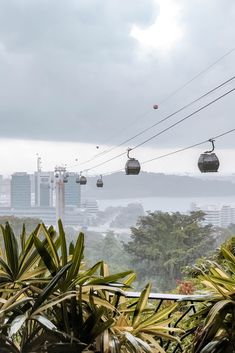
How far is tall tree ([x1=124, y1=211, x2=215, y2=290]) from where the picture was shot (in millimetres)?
6199

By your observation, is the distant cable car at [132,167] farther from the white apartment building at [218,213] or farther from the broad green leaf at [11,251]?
the broad green leaf at [11,251]

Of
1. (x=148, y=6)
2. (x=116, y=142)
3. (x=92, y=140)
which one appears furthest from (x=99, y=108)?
(x=148, y=6)

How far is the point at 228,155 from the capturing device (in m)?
5.33

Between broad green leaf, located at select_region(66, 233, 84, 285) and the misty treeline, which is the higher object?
broad green leaf, located at select_region(66, 233, 84, 285)

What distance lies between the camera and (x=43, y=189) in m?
6.12

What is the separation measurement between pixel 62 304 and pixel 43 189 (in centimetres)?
442

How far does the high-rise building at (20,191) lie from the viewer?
5.46 m

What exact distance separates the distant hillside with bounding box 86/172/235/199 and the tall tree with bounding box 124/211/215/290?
1.18ft

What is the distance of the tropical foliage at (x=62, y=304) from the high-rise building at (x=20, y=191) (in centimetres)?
359

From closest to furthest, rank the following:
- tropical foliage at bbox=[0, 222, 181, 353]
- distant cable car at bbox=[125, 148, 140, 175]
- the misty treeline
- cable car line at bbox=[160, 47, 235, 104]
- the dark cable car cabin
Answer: tropical foliage at bbox=[0, 222, 181, 353], distant cable car at bbox=[125, 148, 140, 175], cable car line at bbox=[160, 47, 235, 104], the misty treeline, the dark cable car cabin

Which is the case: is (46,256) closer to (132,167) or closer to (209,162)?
(209,162)

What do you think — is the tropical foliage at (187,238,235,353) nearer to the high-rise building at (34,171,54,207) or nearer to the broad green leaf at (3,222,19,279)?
the broad green leaf at (3,222,19,279)

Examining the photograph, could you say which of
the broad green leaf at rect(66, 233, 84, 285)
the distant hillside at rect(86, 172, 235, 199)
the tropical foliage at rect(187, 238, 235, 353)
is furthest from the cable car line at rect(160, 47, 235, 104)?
the broad green leaf at rect(66, 233, 84, 285)

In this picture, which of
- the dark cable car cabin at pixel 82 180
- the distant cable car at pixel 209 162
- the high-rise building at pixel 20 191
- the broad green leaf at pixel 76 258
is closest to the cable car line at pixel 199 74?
the distant cable car at pixel 209 162
